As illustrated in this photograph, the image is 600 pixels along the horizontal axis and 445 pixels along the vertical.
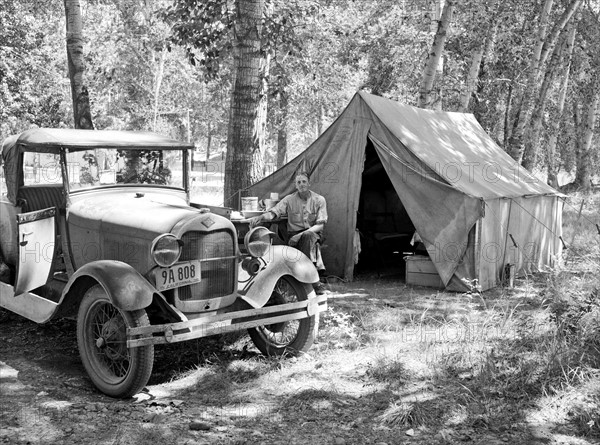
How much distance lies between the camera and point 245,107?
7.46m

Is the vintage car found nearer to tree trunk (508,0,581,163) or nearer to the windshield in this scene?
the windshield

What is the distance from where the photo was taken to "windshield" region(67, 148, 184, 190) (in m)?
5.24

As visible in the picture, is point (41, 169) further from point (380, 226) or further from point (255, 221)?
point (380, 226)

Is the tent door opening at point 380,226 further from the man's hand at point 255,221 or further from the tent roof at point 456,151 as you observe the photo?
the man's hand at point 255,221

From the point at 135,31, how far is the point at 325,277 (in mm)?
13450

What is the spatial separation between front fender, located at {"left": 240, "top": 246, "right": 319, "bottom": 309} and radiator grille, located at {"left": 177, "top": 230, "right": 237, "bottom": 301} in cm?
17

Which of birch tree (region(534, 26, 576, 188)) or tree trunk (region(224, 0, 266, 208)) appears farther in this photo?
birch tree (region(534, 26, 576, 188))

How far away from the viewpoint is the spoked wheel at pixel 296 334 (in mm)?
5133

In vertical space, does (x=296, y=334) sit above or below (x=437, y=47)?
below

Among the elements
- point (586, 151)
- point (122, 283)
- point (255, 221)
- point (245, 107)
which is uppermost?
point (586, 151)

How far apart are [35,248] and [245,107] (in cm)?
316

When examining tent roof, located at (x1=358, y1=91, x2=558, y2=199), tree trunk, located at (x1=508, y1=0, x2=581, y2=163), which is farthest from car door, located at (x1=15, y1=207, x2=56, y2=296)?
tree trunk, located at (x1=508, y1=0, x2=581, y2=163)

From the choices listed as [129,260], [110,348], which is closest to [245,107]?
[129,260]

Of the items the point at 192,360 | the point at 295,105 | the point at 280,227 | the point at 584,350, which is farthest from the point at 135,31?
the point at 584,350
